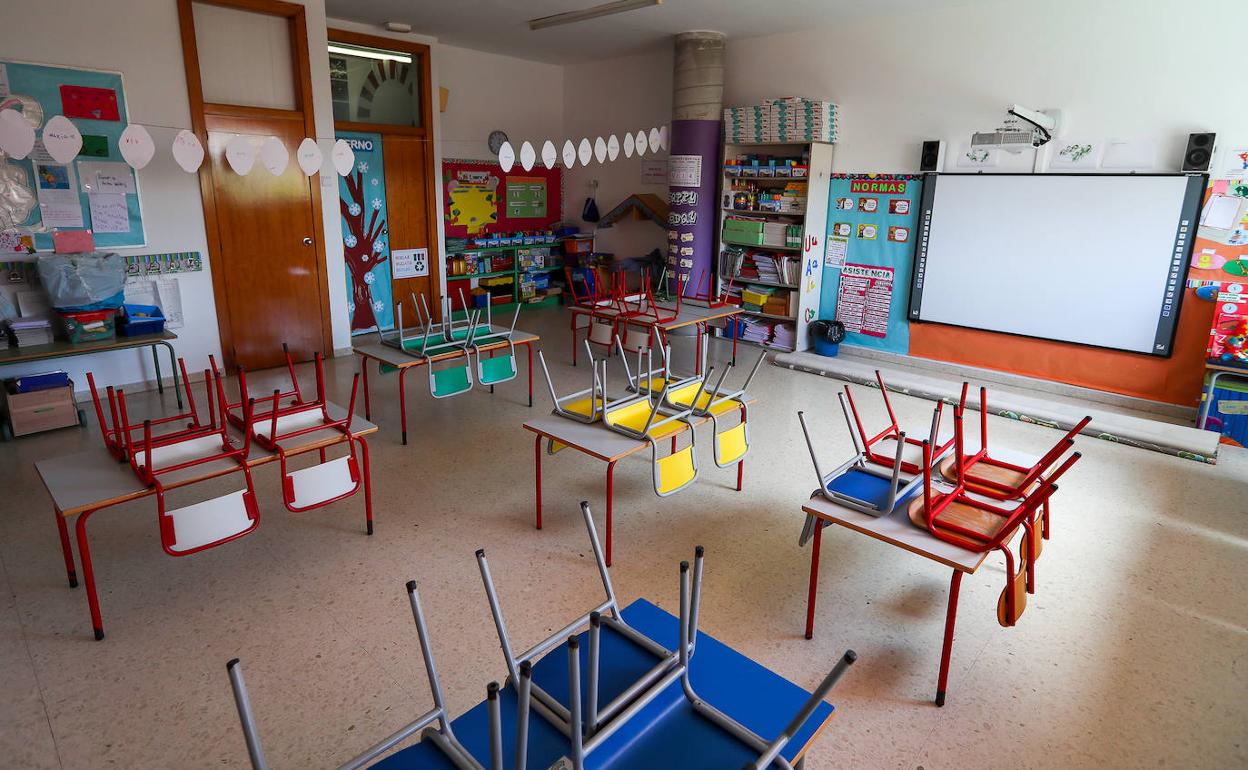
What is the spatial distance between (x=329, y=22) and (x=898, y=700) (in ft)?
24.2

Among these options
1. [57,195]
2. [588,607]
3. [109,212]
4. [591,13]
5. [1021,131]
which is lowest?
[588,607]

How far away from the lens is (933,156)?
615cm

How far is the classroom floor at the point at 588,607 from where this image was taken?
2.32 m

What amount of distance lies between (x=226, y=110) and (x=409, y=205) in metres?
2.20

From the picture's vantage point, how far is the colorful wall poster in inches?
284

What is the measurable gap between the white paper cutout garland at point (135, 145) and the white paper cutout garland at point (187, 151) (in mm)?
160

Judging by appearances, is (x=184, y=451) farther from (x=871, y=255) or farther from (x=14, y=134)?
(x=871, y=255)

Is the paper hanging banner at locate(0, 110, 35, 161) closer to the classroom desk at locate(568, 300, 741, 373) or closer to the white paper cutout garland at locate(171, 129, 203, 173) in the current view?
the white paper cutout garland at locate(171, 129, 203, 173)

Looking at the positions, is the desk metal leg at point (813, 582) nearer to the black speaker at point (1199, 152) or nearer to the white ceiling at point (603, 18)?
the black speaker at point (1199, 152)

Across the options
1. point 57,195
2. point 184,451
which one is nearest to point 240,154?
point 57,195

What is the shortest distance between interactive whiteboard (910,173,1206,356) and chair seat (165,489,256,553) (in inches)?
230

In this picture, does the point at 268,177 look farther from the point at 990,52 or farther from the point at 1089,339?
the point at 1089,339

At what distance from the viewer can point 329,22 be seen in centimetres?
684

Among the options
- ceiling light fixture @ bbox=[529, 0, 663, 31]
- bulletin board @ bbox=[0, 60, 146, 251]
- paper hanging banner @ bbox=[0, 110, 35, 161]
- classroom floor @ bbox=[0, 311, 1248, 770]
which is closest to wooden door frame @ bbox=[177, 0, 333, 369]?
bulletin board @ bbox=[0, 60, 146, 251]
